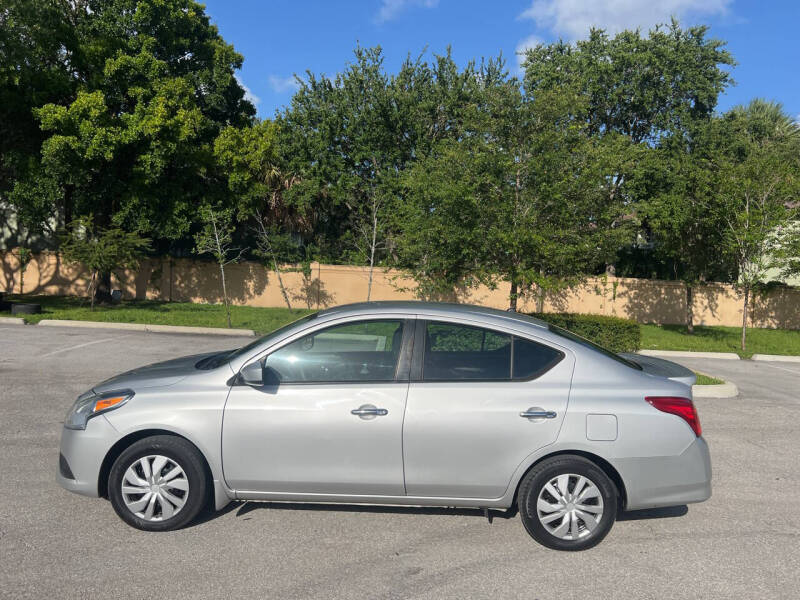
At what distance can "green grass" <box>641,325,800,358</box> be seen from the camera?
19000mm

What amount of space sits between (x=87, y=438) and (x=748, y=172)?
785 inches

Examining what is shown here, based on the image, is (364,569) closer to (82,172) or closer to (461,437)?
(461,437)

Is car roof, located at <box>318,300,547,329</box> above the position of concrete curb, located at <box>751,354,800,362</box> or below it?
above

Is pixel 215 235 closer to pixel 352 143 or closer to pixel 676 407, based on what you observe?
pixel 352 143

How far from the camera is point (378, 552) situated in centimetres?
409

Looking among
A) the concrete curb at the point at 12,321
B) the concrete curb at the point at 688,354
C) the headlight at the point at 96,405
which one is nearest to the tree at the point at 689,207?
the concrete curb at the point at 688,354

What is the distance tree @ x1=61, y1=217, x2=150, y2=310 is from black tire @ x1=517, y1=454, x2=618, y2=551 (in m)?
20.5

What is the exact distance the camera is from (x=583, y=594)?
362 centimetres

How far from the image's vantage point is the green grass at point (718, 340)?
19000 millimetres

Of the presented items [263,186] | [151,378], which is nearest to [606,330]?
[151,378]

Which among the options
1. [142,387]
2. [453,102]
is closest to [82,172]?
[453,102]

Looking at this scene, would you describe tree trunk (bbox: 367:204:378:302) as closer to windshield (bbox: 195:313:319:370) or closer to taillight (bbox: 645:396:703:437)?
windshield (bbox: 195:313:319:370)

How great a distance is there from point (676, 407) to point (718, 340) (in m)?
20.1

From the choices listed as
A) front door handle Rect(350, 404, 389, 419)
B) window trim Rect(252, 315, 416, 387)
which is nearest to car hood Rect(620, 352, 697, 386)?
window trim Rect(252, 315, 416, 387)
